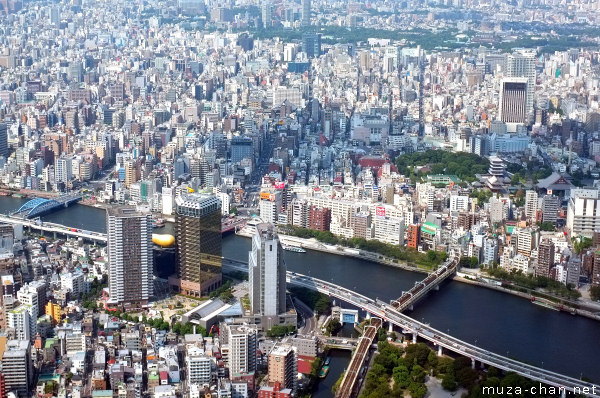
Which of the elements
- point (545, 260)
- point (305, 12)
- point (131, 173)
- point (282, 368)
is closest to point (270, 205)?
point (131, 173)

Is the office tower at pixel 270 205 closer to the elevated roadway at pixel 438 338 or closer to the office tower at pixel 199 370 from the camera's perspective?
the elevated roadway at pixel 438 338

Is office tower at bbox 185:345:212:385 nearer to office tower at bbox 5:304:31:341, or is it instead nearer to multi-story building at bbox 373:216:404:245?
office tower at bbox 5:304:31:341

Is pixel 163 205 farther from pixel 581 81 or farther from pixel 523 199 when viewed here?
pixel 581 81

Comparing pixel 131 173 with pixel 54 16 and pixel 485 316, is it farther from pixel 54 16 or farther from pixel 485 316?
pixel 54 16

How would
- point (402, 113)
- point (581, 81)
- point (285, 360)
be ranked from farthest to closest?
point (581, 81)
point (402, 113)
point (285, 360)

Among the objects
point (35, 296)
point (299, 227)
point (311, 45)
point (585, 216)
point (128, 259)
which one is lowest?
point (299, 227)

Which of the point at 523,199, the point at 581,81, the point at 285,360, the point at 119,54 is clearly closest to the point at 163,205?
the point at 523,199
